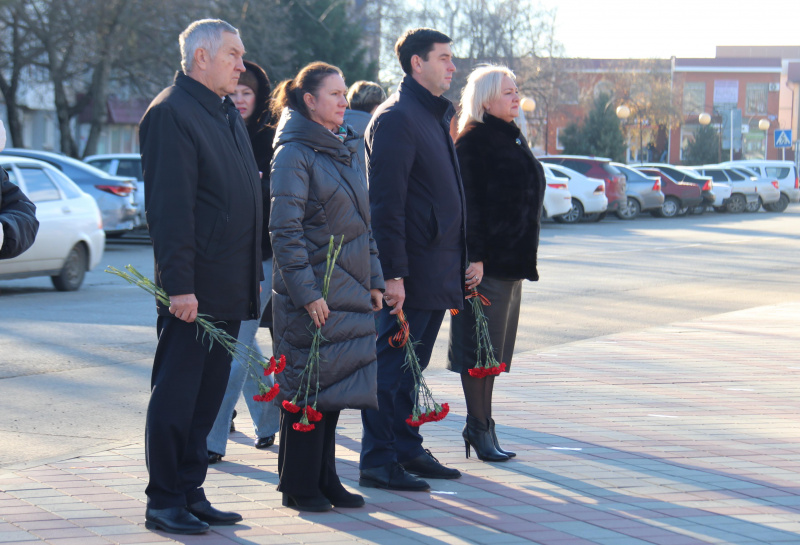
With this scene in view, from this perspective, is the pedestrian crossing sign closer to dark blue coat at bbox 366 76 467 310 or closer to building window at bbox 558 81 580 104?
building window at bbox 558 81 580 104

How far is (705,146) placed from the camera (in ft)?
200

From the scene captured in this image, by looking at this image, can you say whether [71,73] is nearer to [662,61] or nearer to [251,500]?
[251,500]

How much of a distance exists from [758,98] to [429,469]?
288 feet

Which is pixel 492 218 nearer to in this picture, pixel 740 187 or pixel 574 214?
pixel 574 214

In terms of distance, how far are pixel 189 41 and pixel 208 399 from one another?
4.60 feet

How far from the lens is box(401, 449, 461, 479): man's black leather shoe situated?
5000 millimetres

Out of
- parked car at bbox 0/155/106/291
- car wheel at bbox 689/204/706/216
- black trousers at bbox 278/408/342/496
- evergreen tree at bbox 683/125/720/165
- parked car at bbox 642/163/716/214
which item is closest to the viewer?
black trousers at bbox 278/408/342/496

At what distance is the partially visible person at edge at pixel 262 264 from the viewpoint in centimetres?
528

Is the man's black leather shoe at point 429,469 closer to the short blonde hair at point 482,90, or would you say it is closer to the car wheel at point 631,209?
the short blonde hair at point 482,90

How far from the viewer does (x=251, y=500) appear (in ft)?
15.0

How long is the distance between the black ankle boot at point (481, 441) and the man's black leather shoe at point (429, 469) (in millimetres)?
345

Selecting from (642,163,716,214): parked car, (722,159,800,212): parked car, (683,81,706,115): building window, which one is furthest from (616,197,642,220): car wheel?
(683,81,706,115): building window

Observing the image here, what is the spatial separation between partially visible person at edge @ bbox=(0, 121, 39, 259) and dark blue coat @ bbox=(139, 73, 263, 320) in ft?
1.89

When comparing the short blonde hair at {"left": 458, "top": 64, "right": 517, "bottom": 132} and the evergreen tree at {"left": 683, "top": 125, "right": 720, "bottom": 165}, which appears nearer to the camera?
the short blonde hair at {"left": 458, "top": 64, "right": 517, "bottom": 132}
